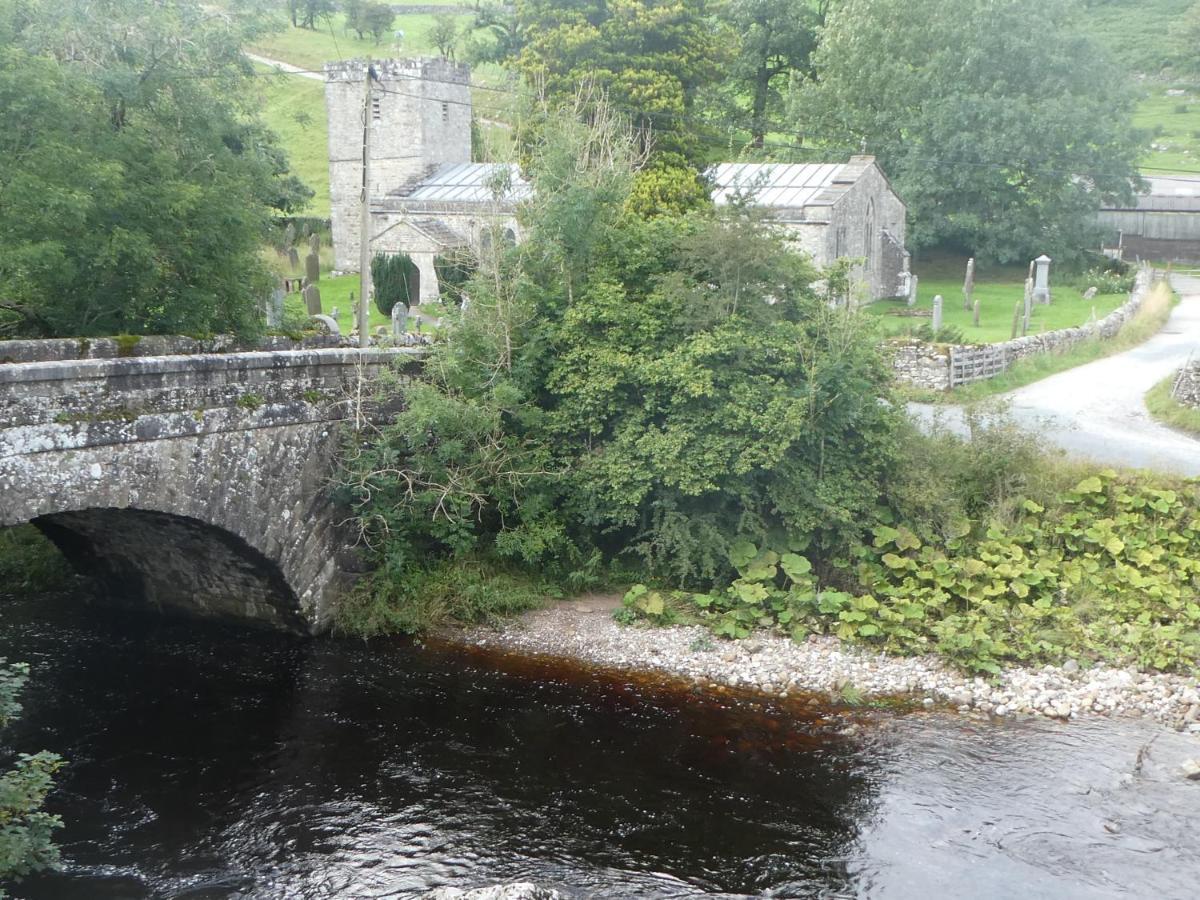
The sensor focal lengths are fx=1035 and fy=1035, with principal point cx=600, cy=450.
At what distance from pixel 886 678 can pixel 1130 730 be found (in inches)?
134

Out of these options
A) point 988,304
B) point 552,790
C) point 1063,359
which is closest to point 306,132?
point 988,304

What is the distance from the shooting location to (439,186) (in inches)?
1855

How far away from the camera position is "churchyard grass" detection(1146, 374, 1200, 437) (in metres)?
23.2

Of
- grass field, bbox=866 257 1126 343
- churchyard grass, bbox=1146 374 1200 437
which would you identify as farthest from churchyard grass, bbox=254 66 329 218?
churchyard grass, bbox=1146 374 1200 437

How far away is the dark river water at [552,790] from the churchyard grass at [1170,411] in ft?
37.0

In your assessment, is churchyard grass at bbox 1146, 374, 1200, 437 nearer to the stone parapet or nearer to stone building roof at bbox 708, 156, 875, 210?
stone building roof at bbox 708, 156, 875, 210

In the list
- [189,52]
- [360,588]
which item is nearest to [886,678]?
[360,588]

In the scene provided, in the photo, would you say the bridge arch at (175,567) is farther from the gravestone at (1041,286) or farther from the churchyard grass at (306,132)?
the churchyard grass at (306,132)

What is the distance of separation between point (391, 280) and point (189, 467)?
2547 centimetres

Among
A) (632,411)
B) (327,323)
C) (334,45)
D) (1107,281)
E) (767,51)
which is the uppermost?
(334,45)

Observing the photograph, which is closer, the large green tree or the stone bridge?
the stone bridge

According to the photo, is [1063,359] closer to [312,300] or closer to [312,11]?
[312,300]

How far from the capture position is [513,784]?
13.0 meters

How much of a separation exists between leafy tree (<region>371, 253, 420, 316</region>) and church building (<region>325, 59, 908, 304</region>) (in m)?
1.00
